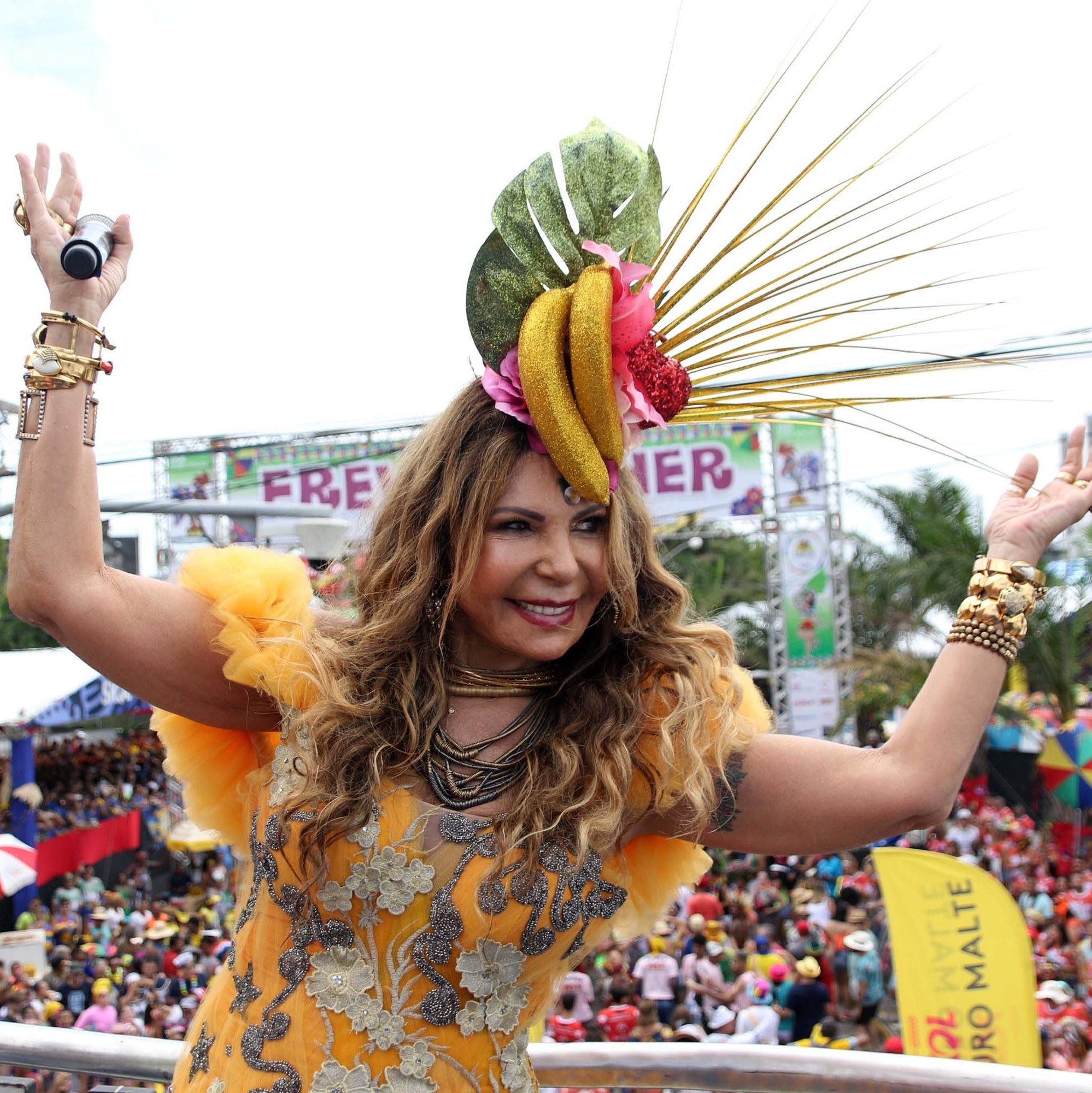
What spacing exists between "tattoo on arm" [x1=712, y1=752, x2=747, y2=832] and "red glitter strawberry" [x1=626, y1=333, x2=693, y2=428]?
57 centimetres

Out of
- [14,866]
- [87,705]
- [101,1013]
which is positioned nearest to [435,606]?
[101,1013]

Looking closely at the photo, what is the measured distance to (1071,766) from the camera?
1095 centimetres

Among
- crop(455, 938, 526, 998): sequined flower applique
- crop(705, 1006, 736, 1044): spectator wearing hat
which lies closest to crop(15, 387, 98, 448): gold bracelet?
crop(455, 938, 526, 998): sequined flower applique

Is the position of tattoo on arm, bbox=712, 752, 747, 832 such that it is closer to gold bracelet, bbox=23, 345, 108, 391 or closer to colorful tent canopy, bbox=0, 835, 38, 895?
gold bracelet, bbox=23, 345, 108, 391

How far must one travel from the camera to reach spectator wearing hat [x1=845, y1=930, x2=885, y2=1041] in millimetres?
6820

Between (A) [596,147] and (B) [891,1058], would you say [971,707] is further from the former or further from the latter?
(A) [596,147]

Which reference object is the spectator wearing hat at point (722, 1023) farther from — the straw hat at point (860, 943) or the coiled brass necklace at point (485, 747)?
the coiled brass necklace at point (485, 747)

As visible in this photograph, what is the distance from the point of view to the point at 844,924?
24.5 feet

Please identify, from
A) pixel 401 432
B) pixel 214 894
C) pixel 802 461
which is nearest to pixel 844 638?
pixel 802 461

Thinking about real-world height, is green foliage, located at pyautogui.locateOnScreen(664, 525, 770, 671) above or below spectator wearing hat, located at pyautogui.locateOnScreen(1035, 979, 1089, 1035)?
above

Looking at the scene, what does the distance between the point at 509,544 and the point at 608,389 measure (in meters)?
0.29

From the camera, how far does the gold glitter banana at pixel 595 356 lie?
1.70 metres

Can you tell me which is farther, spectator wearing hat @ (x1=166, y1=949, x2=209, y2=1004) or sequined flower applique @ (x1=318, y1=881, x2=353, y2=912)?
spectator wearing hat @ (x1=166, y1=949, x2=209, y2=1004)

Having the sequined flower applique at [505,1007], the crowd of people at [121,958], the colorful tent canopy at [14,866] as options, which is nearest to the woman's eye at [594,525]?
the sequined flower applique at [505,1007]
